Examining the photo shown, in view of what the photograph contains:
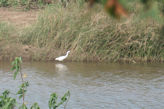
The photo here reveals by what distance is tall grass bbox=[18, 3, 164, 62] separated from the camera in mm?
10602

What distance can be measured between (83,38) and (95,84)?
2.45 metres

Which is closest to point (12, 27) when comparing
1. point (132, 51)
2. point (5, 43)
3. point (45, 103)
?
point (5, 43)

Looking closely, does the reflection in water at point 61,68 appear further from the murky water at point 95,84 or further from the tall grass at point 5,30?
the tall grass at point 5,30

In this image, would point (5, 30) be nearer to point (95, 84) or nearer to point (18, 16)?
point (18, 16)

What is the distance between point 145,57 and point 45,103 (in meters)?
4.16

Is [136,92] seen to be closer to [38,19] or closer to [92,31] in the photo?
[92,31]

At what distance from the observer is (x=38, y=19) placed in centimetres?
1170

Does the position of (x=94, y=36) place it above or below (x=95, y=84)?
above

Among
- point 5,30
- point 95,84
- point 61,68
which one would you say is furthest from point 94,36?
point 5,30

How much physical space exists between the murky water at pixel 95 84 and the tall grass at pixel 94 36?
40 centimetres

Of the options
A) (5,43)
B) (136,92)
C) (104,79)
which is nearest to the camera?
(136,92)

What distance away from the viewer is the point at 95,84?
875 centimetres

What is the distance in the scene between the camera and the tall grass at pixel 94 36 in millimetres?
10602

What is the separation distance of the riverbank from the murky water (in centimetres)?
37
